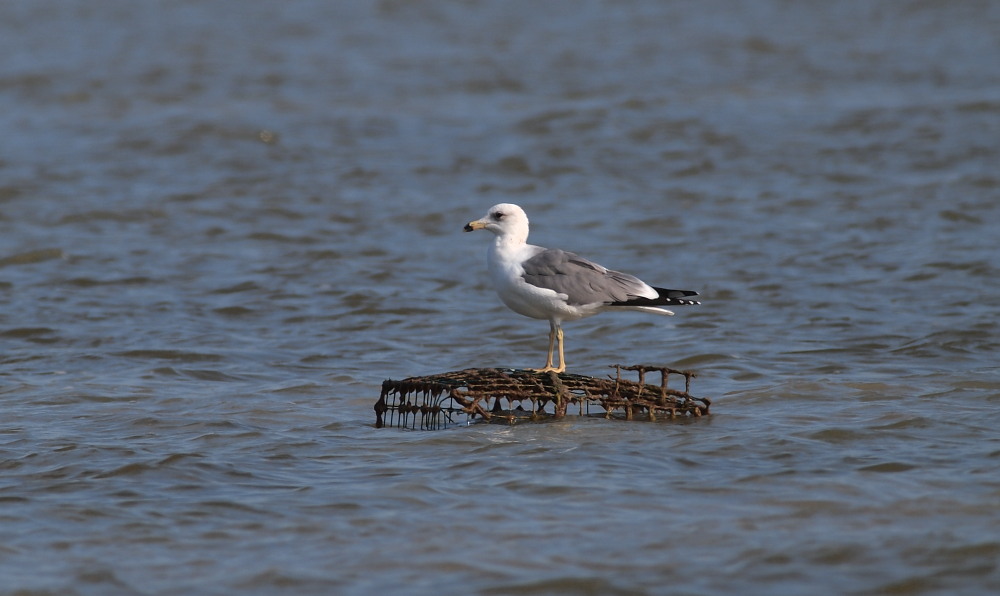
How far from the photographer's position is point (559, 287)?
7.60 meters

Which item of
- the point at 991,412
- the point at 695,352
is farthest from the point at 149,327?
the point at 991,412

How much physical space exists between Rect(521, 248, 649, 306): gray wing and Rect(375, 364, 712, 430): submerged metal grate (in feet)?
1.54

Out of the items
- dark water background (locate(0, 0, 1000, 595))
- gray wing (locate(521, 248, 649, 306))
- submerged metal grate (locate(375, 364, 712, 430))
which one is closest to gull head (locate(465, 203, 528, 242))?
gray wing (locate(521, 248, 649, 306))

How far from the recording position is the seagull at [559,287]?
7605 mm

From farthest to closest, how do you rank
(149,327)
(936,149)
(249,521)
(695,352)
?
(936,149) < (149,327) < (695,352) < (249,521)

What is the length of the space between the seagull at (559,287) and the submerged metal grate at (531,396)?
0.77 ft

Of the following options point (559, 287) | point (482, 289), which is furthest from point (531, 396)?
point (482, 289)

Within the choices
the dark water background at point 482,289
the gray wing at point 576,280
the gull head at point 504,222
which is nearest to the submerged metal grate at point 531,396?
the dark water background at point 482,289

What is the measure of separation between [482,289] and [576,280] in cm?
478

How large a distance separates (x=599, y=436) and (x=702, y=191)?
9.10 metres

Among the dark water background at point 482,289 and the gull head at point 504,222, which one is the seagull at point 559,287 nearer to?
the gull head at point 504,222

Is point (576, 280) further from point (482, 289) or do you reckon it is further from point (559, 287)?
point (482, 289)

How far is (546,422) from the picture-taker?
755 centimetres

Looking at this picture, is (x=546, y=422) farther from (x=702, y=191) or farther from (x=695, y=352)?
(x=702, y=191)
